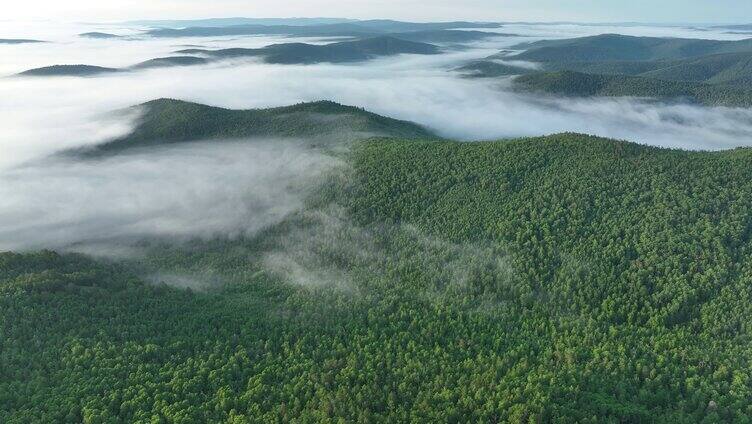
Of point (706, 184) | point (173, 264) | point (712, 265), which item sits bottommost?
point (173, 264)

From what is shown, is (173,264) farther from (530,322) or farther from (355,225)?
(530,322)

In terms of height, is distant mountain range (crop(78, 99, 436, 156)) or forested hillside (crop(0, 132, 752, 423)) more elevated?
distant mountain range (crop(78, 99, 436, 156))

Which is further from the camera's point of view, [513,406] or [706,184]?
[706,184]

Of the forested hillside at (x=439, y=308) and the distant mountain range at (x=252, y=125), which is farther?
the distant mountain range at (x=252, y=125)

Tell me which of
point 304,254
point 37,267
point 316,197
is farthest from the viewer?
point 316,197

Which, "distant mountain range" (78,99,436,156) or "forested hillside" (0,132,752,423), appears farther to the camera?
"distant mountain range" (78,99,436,156)

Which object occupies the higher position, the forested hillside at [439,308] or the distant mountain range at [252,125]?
the distant mountain range at [252,125]

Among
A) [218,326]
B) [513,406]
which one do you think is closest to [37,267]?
[218,326]

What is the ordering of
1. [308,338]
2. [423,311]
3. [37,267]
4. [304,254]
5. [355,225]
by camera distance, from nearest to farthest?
1. [308,338]
2. [423,311]
3. [37,267]
4. [304,254]
5. [355,225]
